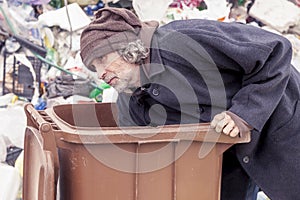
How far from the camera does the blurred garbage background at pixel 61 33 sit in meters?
3.33

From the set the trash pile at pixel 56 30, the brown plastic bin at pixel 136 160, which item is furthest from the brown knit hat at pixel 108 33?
the trash pile at pixel 56 30

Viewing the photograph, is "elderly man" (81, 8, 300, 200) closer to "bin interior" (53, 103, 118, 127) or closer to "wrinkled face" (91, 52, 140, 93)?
"wrinkled face" (91, 52, 140, 93)

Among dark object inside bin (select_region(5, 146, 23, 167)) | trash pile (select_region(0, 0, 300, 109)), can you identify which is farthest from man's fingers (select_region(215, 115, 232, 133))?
trash pile (select_region(0, 0, 300, 109))

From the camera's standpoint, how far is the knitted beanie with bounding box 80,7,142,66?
58.8 inches

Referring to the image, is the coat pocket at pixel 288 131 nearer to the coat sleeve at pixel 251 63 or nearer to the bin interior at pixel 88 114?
the coat sleeve at pixel 251 63

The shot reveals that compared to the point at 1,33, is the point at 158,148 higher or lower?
higher

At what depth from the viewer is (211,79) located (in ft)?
5.10

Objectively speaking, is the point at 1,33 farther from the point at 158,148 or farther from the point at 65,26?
the point at 158,148

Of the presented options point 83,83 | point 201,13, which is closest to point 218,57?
point 83,83

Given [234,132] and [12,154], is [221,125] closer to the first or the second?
[234,132]

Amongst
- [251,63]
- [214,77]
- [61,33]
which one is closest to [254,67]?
[251,63]

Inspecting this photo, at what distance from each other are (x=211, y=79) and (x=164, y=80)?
0.14 meters

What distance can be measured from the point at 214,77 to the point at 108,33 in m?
0.34

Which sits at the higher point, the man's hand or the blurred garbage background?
the man's hand
